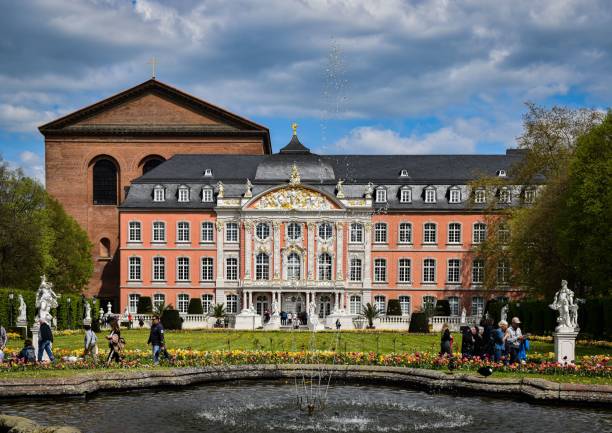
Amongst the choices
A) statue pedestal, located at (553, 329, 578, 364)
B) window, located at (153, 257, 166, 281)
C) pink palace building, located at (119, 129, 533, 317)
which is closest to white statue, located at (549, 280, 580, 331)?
statue pedestal, located at (553, 329, 578, 364)

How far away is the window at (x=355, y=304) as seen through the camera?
6203cm

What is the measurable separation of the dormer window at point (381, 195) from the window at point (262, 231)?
7914mm

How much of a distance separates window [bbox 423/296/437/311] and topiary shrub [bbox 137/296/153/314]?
18004mm

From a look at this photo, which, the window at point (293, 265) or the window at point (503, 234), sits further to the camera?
the window at point (293, 265)

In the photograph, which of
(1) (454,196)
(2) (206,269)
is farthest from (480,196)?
(2) (206,269)

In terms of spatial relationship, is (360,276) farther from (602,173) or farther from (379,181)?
(602,173)

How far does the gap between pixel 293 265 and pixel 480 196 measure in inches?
528

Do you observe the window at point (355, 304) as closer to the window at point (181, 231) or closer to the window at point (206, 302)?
the window at point (206, 302)

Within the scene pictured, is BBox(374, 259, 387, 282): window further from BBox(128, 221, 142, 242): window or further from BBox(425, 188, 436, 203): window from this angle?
BBox(128, 221, 142, 242): window

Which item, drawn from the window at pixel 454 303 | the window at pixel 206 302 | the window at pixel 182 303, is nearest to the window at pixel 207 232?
the window at pixel 206 302

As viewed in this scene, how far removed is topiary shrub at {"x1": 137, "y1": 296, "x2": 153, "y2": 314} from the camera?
6004 cm

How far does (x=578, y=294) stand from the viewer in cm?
4544

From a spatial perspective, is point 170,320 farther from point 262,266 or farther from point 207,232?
point 207,232

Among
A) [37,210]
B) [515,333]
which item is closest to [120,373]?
[515,333]
